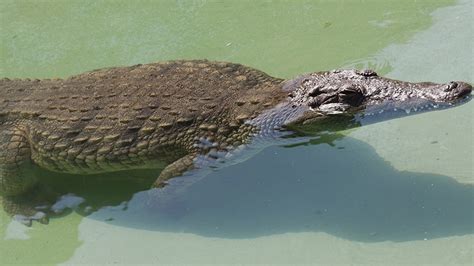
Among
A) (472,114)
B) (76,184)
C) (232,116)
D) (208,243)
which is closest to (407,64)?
(472,114)

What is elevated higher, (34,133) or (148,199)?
(34,133)

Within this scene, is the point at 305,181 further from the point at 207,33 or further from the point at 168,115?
the point at 207,33

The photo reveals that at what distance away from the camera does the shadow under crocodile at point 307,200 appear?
4.71m

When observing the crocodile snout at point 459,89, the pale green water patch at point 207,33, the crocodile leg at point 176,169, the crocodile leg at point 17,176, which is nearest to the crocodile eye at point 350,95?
the crocodile snout at point 459,89

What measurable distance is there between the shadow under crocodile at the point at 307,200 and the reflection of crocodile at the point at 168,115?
0.28m

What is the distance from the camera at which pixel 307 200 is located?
502 cm

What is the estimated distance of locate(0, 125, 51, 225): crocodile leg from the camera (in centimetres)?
519

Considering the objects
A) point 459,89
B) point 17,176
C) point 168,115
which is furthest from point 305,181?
point 17,176

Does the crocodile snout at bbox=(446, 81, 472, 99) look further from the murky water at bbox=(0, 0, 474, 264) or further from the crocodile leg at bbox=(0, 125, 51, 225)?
the crocodile leg at bbox=(0, 125, 51, 225)

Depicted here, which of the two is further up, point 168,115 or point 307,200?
point 168,115

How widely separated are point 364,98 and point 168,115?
1.42 meters

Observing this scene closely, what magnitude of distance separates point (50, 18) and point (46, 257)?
3296mm

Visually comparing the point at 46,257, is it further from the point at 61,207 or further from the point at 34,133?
the point at 34,133

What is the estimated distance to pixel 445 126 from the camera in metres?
5.33
